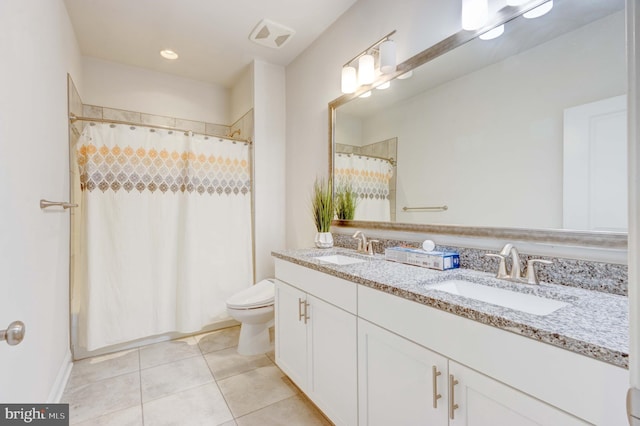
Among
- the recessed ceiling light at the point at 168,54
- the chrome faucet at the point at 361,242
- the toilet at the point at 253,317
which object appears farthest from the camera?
the recessed ceiling light at the point at 168,54

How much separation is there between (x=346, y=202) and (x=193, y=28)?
177 cm

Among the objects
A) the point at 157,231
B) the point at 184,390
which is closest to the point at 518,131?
the point at 184,390

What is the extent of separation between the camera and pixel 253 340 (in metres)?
2.21

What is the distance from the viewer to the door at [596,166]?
0.91m

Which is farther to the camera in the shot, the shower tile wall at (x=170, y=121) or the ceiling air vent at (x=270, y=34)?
the shower tile wall at (x=170, y=121)

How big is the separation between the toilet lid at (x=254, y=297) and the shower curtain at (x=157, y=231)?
13.5 inches

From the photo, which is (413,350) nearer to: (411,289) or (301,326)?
(411,289)

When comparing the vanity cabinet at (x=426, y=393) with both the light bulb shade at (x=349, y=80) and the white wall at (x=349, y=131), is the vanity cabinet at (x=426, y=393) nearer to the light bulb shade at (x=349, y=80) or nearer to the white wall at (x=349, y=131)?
the white wall at (x=349, y=131)

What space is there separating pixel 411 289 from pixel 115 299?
2.24m

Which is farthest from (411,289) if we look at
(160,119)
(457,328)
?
(160,119)

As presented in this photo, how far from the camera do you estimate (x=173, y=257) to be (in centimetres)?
242

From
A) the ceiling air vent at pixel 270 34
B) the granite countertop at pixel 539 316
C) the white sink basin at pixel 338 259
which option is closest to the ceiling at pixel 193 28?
the ceiling air vent at pixel 270 34

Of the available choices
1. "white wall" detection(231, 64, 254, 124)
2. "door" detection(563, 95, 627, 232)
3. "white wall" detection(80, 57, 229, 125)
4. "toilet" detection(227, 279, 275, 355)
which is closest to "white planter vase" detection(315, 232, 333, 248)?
"toilet" detection(227, 279, 275, 355)

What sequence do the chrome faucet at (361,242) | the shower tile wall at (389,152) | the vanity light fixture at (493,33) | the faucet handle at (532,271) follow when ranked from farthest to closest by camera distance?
the chrome faucet at (361,242), the shower tile wall at (389,152), the vanity light fixture at (493,33), the faucet handle at (532,271)
